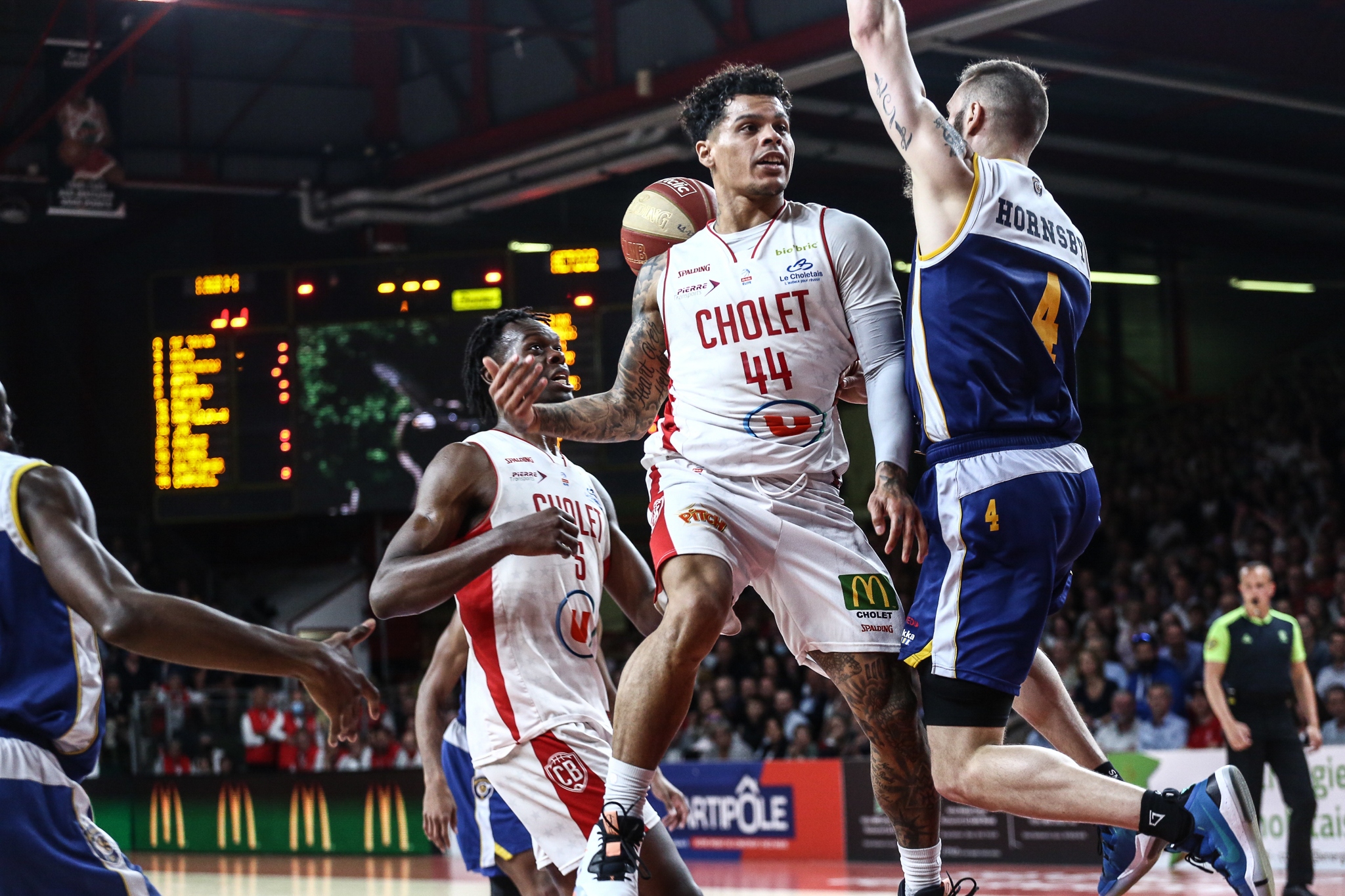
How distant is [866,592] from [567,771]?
3.83 feet

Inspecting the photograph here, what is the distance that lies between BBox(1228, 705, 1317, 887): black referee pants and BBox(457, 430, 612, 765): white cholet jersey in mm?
5452

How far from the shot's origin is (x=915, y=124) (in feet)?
13.8

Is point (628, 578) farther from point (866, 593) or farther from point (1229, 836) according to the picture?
point (1229, 836)

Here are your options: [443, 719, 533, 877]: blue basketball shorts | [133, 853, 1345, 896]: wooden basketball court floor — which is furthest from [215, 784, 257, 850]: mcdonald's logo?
[443, 719, 533, 877]: blue basketball shorts

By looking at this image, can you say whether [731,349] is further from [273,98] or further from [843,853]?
[273,98]

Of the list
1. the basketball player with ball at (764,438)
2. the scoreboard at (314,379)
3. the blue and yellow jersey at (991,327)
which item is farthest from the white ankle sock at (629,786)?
the scoreboard at (314,379)

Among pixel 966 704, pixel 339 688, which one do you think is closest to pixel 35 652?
pixel 339 688

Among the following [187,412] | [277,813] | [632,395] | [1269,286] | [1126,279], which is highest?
[1126,279]

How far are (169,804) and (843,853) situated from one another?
7728 mm

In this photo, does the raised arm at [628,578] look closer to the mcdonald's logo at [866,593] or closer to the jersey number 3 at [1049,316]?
the mcdonald's logo at [866,593]

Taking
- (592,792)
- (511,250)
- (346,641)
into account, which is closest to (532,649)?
(592,792)

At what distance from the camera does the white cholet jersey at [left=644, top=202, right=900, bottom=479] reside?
15.2 feet

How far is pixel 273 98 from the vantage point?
19641 mm

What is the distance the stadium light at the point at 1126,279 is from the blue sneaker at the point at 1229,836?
2040 cm
